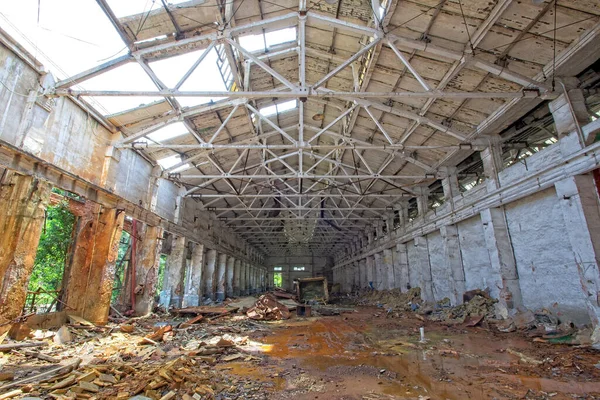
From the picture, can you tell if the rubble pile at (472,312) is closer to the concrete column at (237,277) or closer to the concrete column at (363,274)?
the concrete column at (363,274)

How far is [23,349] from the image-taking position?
20.5 feet

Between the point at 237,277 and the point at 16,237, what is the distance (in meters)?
22.6

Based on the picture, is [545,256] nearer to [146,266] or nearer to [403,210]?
[403,210]

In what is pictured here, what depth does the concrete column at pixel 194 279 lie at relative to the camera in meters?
18.5

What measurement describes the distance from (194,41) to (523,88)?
9077mm

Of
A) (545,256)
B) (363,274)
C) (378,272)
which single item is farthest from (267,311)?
(363,274)

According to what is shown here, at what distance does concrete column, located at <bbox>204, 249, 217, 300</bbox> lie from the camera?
70.7 feet

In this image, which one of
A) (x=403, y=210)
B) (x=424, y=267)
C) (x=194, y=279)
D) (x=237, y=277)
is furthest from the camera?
(x=237, y=277)

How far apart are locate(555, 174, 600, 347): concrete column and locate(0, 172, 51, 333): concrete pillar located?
13.4 meters

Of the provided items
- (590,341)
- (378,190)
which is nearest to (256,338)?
(590,341)

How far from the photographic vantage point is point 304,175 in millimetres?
13477

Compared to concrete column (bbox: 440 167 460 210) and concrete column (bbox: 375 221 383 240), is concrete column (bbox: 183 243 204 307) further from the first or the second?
concrete column (bbox: 440 167 460 210)

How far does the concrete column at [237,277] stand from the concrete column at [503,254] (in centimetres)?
2214

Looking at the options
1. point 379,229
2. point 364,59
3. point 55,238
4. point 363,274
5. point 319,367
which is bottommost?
point 319,367
